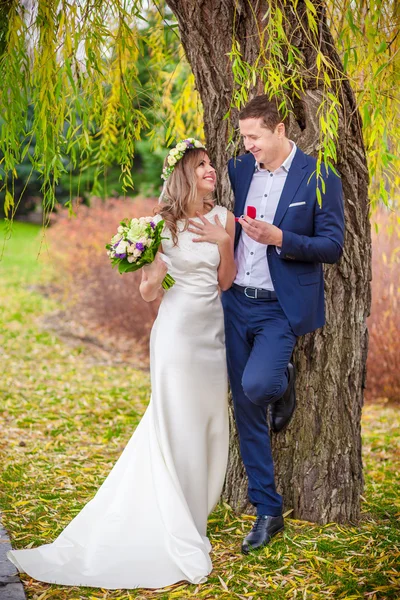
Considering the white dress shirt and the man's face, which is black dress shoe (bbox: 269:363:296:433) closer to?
the white dress shirt

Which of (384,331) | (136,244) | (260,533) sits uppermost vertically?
(136,244)

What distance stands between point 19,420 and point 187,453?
3.10 metres

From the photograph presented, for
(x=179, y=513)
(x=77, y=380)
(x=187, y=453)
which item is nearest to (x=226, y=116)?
(x=187, y=453)

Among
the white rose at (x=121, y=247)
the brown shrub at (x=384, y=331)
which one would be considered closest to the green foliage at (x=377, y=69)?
the white rose at (x=121, y=247)

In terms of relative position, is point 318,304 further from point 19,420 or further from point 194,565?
point 19,420

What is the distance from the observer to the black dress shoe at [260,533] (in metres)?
3.70

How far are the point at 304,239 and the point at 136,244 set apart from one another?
74 centimetres

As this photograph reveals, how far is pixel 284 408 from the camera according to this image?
3.80m

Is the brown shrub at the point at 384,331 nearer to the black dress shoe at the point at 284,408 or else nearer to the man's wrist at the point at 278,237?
the black dress shoe at the point at 284,408

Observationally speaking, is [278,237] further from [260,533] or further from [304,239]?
[260,533]

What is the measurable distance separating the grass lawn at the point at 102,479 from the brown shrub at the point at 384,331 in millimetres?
335

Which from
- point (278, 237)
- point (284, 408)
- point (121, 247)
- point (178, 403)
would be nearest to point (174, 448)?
point (178, 403)

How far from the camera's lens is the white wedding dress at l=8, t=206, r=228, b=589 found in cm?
354

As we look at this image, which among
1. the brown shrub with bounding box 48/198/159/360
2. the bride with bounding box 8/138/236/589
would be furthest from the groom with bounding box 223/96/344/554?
the brown shrub with bounding box 48/198/159/360
